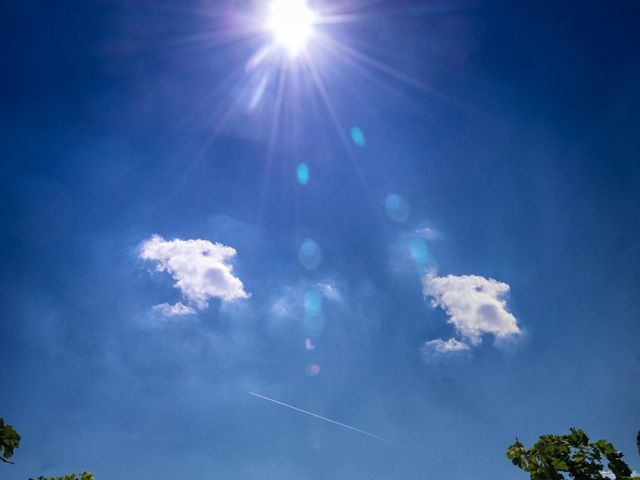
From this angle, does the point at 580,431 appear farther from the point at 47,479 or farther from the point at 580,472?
the point at 47,479

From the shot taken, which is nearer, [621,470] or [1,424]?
[1,424]

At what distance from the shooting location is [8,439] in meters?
12.1

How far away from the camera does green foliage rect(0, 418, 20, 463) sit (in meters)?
12.0

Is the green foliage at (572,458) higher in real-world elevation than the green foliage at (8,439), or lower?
higher

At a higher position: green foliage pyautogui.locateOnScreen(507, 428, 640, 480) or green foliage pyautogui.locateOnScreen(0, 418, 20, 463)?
green foliage pyautogui.locateOnScreen(507, 428, 640, 480)

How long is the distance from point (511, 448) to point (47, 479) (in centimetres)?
2200

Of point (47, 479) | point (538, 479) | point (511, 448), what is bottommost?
point (47, 479)

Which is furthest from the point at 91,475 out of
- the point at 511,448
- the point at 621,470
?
the point at 621,470

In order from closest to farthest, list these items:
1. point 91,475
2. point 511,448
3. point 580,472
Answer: point 580,472 → point 511,448 → point 91,475

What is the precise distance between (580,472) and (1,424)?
881 inches

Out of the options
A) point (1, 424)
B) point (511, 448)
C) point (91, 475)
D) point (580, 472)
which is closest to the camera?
point (1, 424)

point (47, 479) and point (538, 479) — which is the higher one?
point (538, 479)

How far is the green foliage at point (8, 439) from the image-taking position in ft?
39.3

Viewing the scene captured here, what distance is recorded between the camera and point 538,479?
51.1 ft
